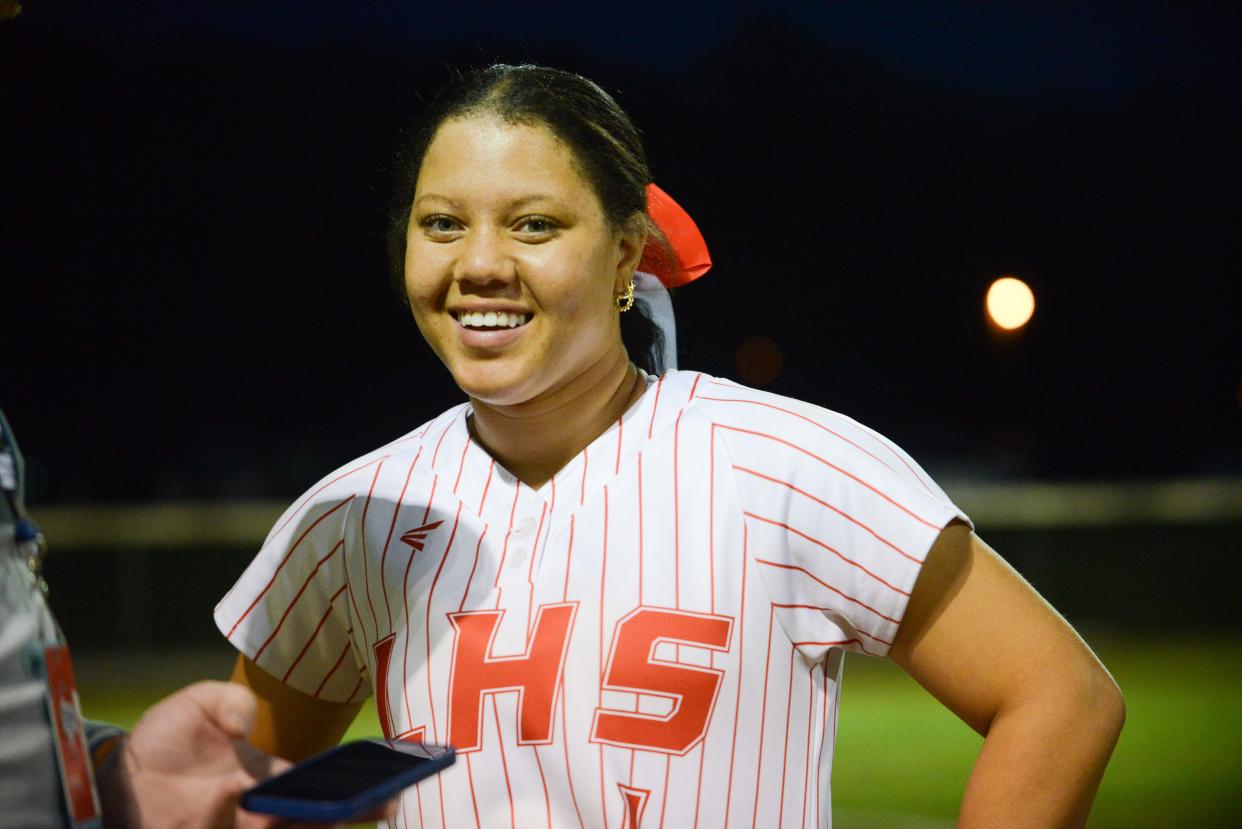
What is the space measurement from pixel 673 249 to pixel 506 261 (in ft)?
1.52

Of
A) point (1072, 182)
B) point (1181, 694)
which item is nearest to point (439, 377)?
point (1072, 182)

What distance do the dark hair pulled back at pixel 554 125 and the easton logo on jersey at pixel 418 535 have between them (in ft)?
1.45

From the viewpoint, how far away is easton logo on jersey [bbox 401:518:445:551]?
190cm

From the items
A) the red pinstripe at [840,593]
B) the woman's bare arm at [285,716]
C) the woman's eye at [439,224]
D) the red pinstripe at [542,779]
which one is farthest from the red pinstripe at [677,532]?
the woman's bare arm at [285,716]

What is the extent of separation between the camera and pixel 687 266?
2.25 meters

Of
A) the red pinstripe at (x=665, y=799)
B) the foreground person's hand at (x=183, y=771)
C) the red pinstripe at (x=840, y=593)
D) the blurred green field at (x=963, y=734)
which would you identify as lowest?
the blurred green field at (x=963, y=734)

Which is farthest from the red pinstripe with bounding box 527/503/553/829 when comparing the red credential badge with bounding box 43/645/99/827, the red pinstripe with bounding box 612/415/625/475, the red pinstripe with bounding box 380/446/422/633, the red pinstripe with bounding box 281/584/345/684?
the red credential badge with bounding box 43/645/99/827

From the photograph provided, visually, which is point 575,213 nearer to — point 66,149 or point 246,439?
point 246,439

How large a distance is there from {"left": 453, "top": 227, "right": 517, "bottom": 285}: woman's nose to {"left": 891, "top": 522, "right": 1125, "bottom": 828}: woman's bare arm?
26.5 inches

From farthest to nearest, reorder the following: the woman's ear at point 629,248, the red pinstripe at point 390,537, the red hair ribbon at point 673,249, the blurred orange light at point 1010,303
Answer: the blurred orange light at point 1010,303 < the red hair ribbon at point 673,249 < the woman's ear at point 629,248 < the red pinstripe at point 390,537

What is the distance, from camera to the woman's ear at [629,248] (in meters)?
1.99

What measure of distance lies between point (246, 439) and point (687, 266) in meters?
16.3

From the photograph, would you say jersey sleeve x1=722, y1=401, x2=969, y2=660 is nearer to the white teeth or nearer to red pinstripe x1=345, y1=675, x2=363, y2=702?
the white teeth

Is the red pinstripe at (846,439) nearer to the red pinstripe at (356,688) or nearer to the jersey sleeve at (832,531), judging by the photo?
the jersey sleeve at (832,531)
